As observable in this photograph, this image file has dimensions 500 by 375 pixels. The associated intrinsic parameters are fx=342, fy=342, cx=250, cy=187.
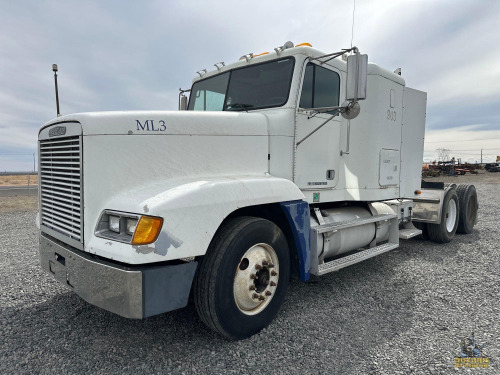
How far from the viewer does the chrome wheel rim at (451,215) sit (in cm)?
773

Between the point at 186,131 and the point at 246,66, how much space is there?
1.69 m

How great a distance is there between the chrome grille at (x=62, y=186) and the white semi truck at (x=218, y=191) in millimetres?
20

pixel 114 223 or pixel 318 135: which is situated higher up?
pixel 318 135

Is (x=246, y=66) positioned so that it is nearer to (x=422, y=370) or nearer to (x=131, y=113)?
(x=131, y=113)

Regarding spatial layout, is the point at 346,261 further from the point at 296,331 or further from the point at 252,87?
the point at 252,87

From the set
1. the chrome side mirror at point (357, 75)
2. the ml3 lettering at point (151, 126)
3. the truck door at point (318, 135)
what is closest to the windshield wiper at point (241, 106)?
the truck door at point (318, 135)

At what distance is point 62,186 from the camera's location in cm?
326

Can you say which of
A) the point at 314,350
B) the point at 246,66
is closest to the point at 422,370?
the point at 314,350

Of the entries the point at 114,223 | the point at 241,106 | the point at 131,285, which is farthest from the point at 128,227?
the point at 241,106

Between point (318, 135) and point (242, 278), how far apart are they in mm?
2162

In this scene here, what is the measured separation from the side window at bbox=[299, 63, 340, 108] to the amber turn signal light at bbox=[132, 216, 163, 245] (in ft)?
7.65

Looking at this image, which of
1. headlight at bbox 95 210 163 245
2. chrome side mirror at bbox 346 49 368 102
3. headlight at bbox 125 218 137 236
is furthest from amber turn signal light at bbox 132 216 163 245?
chrome side mirror at bbox 346 49 368 102

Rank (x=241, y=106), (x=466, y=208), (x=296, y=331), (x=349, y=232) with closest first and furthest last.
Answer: (x=296, y=331)
(x=241, y=106)
(x=349, y=232)
(x=466, y=208)

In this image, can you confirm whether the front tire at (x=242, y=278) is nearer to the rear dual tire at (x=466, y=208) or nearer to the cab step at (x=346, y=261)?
the cab step at (x=346, y=261)
